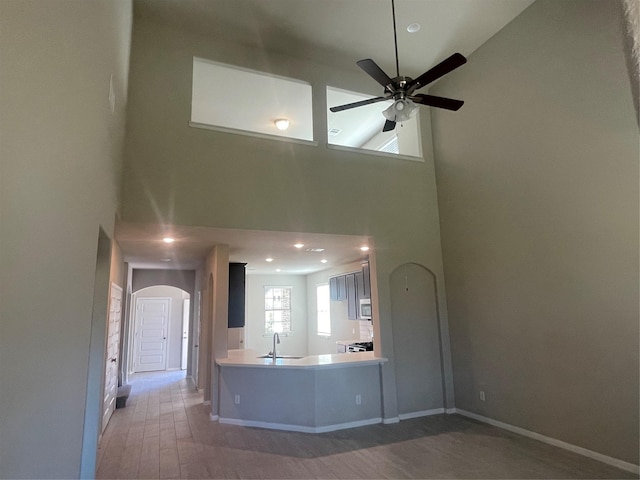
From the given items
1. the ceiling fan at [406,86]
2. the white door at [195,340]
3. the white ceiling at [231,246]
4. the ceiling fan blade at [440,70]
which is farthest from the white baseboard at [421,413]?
the white door at [195,340]

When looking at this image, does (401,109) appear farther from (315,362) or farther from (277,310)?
(277,310)

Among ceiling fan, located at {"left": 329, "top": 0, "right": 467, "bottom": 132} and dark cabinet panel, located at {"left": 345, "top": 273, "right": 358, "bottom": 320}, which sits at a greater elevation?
ceiling fan, located at {"left": 329, "top": 0, "right": 467, "bottom": 132}

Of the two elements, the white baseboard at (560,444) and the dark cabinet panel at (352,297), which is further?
the dark cabinet panel at (352,297)

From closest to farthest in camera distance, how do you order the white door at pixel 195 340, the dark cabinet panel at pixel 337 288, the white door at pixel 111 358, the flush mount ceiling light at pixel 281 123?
the white door at pixel 111 358 → the flush mount ceiling light at pixel 281 123 → the white door at pixel 195 340 → the dark cabinet panel at pixel 337 288

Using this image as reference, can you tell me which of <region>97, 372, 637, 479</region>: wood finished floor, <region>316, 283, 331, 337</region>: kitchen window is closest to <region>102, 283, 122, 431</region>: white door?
<region>97, 372, 637, 479</region>: wood finished floor

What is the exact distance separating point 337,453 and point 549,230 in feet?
11.4

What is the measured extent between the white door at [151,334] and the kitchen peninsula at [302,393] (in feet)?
20.2

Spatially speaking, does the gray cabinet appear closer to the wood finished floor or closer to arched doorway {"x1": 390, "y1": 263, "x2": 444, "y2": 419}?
arched doorway {"x1": 390, "y1": 263, "x2": 444, "y2": 419}

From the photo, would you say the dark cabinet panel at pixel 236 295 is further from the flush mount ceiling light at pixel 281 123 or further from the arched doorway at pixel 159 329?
the arched doorway at pixel 159 329

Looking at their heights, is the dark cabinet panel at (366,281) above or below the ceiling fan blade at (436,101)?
below

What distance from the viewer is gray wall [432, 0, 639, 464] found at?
3490 millimetres

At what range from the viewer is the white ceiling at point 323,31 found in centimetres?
457

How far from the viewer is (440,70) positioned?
3143 mm

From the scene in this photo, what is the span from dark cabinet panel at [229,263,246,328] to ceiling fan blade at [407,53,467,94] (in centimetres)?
527
